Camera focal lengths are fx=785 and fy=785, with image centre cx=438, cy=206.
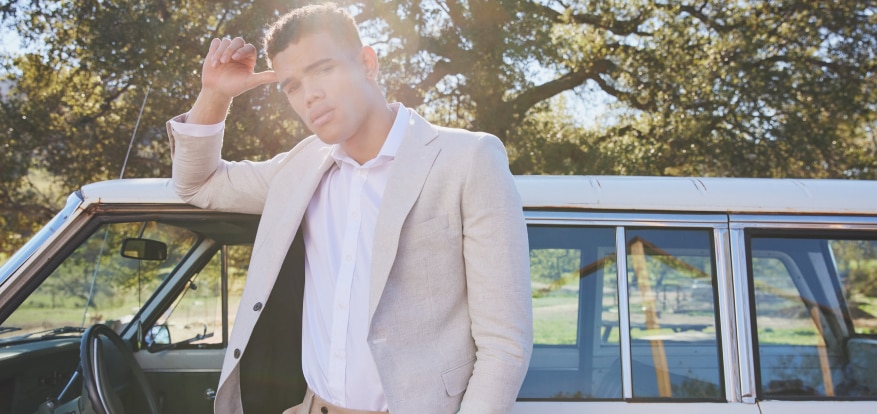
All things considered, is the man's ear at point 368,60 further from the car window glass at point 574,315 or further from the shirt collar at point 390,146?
the car window glass at point 574,315

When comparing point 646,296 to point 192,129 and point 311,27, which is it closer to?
point 311,27

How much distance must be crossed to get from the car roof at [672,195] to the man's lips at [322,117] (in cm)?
78

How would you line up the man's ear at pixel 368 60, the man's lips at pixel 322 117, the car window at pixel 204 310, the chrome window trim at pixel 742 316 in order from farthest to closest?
the car window at pixel 204 310, the chrome window trim at pixel 742 316, the man's ear at pixel 368 60, the man's lips at pixel 322 117

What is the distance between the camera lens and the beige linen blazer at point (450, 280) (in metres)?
2.02

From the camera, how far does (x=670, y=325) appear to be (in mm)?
3137

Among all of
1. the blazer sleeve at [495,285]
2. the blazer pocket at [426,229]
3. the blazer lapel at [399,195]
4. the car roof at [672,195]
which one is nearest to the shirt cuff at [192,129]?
the car roof at [672,195]

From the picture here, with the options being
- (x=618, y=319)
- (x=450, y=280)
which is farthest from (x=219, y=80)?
(x=618, y=319)

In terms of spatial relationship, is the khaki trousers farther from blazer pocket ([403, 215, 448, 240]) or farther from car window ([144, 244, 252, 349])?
car window ([144, 244, 252, 349])

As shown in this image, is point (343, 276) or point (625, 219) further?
point (625, 219)

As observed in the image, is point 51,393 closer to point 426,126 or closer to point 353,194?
point 353,194

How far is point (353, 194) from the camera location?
226cm

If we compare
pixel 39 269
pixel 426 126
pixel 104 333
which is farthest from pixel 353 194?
pixel 104 333

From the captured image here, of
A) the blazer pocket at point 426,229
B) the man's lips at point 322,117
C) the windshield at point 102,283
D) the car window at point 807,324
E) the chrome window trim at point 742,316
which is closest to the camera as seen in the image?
the blazer pocket at point 426,229

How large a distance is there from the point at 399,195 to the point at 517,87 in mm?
8623
